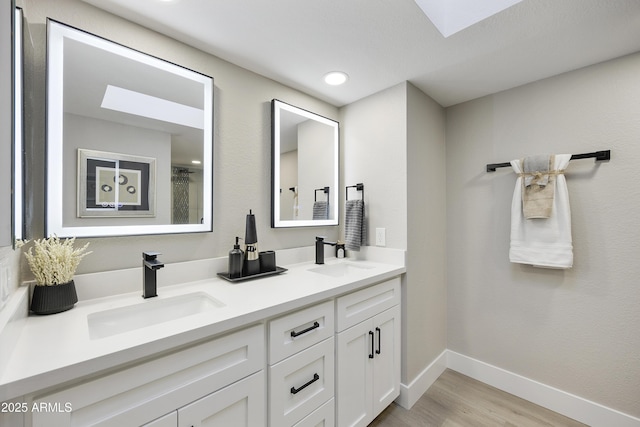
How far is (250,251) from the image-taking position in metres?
1.53

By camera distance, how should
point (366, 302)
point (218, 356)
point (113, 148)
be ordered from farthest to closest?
point (366, 302), point (113, 148), point (218, 356)

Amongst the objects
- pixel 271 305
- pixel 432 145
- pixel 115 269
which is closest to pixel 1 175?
pixel 115 269

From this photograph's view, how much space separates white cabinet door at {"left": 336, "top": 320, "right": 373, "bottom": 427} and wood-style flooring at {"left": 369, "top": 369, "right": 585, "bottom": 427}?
0.29 meters

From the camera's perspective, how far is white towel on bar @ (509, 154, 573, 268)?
168 centimetres

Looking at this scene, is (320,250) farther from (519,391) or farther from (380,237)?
(519,391)

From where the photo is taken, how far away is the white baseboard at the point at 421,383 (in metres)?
1.82

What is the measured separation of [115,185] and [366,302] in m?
1.43

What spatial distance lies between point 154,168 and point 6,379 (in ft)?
3.23

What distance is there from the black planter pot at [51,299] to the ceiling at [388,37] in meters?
1.23

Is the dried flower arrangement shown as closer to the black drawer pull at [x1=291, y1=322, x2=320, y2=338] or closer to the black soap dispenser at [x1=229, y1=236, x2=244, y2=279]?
the black soap dispenser at [x1=229, y1=236, x2=244, y2=279]

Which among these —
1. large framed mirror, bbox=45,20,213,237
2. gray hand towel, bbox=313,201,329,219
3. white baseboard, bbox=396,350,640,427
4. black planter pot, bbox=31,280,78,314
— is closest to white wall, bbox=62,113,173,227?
large framed mirror, bbox=45,20,213,237

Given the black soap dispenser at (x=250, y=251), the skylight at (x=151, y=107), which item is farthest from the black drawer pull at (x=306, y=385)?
the skylight at (x=151, y=107)

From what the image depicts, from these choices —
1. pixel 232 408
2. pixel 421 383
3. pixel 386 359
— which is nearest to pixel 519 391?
pixel 421 383

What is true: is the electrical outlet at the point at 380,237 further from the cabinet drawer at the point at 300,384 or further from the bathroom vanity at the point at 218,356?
the cabinet drawer at the point at 300,384
